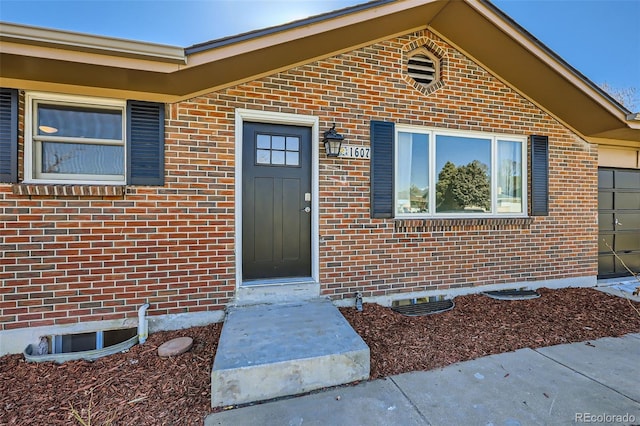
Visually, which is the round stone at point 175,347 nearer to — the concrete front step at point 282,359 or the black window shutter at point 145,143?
the concrete front step at point 282,359

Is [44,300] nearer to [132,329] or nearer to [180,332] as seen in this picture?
[132,329]

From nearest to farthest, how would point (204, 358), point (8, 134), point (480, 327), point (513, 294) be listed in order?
1. point (204, 358)
2. point (8, 134)
3. point (480, 327)
4. point (513, 294)

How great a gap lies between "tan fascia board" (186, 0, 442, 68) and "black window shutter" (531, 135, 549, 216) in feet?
8.85

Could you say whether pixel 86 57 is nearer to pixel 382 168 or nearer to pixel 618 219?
pixel 382 168

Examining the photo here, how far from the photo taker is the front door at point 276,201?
3.57 meters

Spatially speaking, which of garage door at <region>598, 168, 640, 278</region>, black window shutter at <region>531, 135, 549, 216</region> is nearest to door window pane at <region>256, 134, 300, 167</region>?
black window shutter at <region>531, 135, 549, 216</region>

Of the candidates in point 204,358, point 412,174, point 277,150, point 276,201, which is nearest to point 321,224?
point 276,201

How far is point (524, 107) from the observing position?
463cm

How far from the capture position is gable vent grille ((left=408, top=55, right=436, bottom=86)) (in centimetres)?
420

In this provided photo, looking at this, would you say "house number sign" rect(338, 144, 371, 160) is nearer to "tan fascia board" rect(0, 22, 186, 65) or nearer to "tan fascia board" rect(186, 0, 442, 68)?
"tan fascia board" rect(186, 0, 442, 68)

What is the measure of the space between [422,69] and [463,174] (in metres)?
1.66

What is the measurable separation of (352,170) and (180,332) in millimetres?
2732

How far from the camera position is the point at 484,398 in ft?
7.14

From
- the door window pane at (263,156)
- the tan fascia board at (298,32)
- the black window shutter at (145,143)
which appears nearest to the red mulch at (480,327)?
the door window pane at (263,156)
